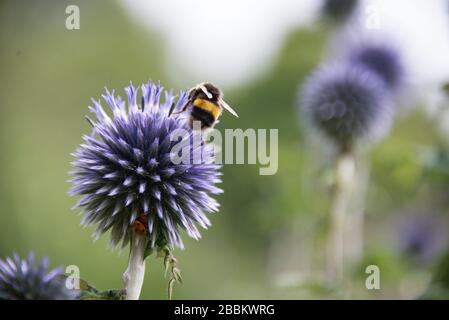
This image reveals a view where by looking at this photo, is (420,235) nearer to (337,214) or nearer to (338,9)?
(337,214)

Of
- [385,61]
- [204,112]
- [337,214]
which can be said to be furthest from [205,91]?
[385,61]

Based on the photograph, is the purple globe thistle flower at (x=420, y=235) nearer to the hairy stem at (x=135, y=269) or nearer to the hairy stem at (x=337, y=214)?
the hairy stem at (x=337, y=214)

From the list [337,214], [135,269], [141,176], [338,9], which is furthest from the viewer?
[338,9]

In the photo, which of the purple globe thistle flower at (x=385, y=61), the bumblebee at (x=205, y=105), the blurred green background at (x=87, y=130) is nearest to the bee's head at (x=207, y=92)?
the bumblebee at (x=205, y=105)
